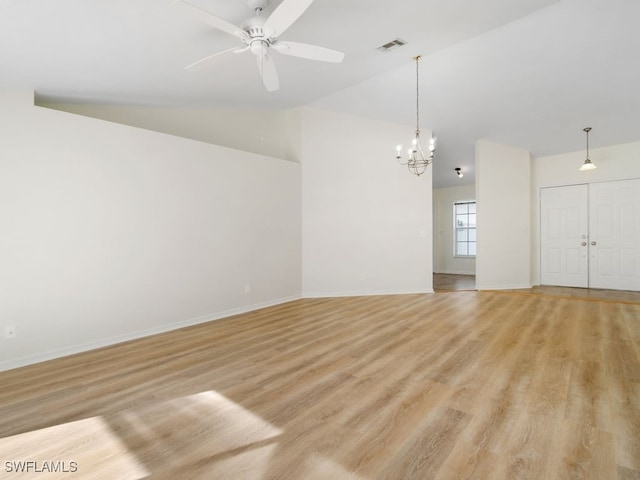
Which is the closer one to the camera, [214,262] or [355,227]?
[214,262]

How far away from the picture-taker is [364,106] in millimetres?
5223

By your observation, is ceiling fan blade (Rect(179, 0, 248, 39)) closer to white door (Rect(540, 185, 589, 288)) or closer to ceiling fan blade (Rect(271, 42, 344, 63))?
ceiling fan blade (Rect(271, 42, 344, 63))

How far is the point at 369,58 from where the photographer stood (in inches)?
138

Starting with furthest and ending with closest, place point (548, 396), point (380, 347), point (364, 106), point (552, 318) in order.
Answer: point (364, 106) < point (552, 318) < point (380, 347) < point (548, 396)

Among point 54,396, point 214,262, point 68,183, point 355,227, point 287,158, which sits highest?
point 287,158

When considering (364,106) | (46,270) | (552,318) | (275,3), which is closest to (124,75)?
(275,3)

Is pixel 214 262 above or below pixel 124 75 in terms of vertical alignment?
below

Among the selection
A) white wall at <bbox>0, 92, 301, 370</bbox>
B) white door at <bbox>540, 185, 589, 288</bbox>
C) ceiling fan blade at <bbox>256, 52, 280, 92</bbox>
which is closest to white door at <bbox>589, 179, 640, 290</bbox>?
white door at <bbox>540, 185, 589, 288</bbox>

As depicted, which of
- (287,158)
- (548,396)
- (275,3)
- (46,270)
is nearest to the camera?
(548,396)

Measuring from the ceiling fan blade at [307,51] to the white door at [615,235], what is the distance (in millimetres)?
7025

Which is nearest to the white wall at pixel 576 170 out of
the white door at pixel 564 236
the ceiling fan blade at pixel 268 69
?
the white door at pixel 564 236

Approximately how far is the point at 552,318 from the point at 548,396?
2.58 meters

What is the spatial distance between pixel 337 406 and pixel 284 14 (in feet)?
8.73

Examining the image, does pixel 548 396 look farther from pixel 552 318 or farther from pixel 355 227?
pixel 355 227
